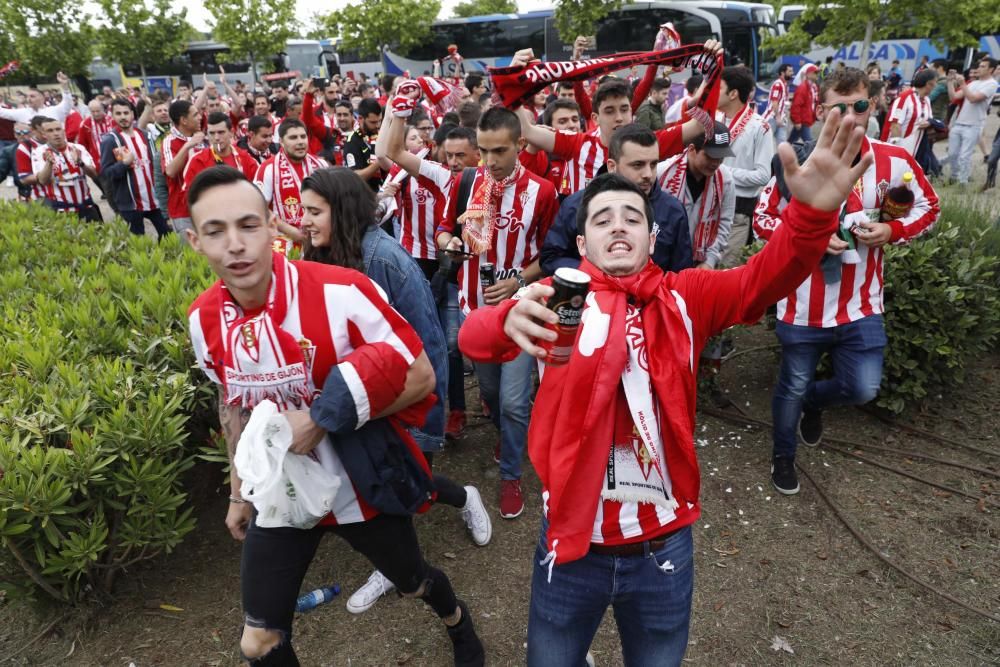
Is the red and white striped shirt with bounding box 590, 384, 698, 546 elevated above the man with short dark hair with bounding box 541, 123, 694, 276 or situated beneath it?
situated beneath

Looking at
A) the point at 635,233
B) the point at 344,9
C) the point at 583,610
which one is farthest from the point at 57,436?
the point at 344,9

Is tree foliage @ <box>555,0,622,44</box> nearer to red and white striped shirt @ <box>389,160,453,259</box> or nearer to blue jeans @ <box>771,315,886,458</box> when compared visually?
red and white striped shirt @ <box>389,160,453,259</box>

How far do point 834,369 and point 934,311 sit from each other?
103 centimetres

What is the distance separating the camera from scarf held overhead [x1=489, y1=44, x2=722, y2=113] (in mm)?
3758

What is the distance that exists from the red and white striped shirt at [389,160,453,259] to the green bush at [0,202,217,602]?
190 cm

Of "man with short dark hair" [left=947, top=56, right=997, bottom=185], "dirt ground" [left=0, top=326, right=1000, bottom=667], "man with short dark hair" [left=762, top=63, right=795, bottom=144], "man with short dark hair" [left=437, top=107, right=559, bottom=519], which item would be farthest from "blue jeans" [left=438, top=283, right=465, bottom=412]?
"man with short dark hair" [left=947, top=56, right=997, bottom=185]

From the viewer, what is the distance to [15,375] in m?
3.21

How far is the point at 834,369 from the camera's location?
3.90 m

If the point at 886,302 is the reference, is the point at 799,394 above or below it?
below

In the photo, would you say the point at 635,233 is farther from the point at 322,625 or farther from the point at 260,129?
the point at 260,129

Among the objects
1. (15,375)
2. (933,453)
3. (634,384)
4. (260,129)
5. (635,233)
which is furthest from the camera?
(260,129)

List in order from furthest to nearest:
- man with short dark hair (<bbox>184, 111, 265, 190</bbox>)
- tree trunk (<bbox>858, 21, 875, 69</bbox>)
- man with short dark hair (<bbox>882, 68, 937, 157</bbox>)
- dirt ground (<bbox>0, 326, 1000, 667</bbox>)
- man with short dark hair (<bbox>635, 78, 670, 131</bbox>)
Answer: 1. tree trunk (<bbox>858, 21, 875, 69</bbox>)
2. man with short dark hair (<bbox>882, 68, 937, 157</bbox>)
3. man with short dark hair (<bbox>635, 78, 670, 131</bbox>)
4. man with short dark hair (<bbox>184, 111, 265, 190</bbox>)
5. dirt ground (<bbox>0, 326, 1000, 667</bbox>)

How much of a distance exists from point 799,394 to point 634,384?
7.78 ft

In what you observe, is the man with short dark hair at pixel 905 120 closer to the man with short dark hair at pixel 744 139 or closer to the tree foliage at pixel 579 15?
the man with short dark hair at pixel 744 139
